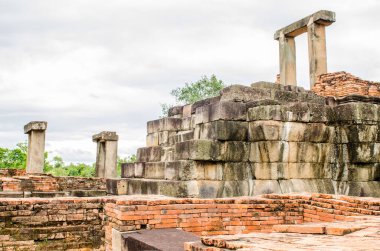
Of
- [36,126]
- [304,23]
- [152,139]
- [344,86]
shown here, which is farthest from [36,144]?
[344,86]

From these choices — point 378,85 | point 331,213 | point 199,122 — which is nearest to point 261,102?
point 199,122

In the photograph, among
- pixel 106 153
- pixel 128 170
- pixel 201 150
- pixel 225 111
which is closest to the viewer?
pixel 201 150

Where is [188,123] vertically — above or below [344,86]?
below

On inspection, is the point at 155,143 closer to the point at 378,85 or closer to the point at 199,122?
the point at 199,122

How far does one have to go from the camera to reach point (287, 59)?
15.6 m

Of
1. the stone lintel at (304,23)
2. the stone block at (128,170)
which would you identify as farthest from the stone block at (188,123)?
the stone lintel at (304,23)

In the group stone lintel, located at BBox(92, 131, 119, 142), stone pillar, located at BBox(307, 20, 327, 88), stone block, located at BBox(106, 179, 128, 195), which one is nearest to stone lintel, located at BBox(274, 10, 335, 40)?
stone pillar, located at BBox(307, 20, 327, 88)

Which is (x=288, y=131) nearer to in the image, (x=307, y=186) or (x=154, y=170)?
(x=307, y=186)

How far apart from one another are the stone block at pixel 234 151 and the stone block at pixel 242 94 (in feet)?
3.14

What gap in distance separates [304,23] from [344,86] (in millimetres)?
4027

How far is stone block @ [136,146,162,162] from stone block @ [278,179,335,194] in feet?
10.6

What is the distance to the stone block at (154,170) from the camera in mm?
9071

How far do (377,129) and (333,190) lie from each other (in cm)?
144

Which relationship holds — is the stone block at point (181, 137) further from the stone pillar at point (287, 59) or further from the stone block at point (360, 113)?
the stone pillar at point (287, 59)
